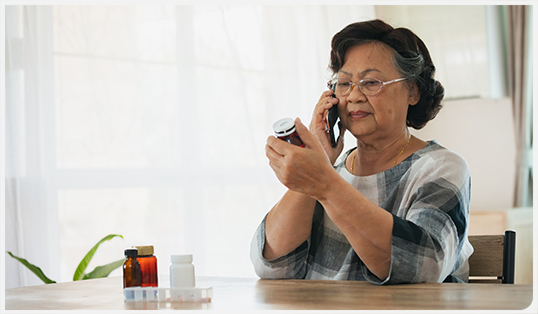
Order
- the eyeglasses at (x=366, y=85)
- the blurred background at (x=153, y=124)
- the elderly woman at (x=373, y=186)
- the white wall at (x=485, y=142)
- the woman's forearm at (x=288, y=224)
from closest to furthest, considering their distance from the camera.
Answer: the elderly woman at (x=373, y=186) < the woman's forearm at (x=288, y=224) < the eyeglasses at (x=366, y=85) < the blurred background at (x=153, y=124) < the white wall at (x=485, y=142)

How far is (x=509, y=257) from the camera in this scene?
4.42 ft

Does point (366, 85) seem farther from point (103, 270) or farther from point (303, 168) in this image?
point (103, 270)

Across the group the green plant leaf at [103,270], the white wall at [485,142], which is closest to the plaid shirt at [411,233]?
the green plant leaf at [103,270]

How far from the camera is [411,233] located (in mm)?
1093

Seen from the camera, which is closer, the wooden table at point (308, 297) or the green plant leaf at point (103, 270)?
the wooden table at point (308, 297)

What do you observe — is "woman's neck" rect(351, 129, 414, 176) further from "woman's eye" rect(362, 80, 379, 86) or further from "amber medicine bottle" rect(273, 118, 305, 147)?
"amber medicine bottle" rect(273, 118, 305, 147)

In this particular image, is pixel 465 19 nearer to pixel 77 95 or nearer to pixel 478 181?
pixel 478 181

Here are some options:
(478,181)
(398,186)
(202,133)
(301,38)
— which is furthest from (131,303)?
(478,181)

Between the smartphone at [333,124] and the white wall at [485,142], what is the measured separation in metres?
2.75

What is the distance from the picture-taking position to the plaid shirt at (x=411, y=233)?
3.59 ft

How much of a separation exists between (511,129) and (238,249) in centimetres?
227

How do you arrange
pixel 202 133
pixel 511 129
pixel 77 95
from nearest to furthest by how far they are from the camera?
pixel 77 95 < pixel 202 133 < pixel 511 129

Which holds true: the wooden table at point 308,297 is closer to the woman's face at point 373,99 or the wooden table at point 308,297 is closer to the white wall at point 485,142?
the woman's face at point 373,99

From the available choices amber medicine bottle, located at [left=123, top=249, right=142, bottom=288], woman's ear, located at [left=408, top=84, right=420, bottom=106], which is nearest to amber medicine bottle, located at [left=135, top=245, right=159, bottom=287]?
amber medicine bottle, located at [left=123, top=249, right=142, bottom=288]
